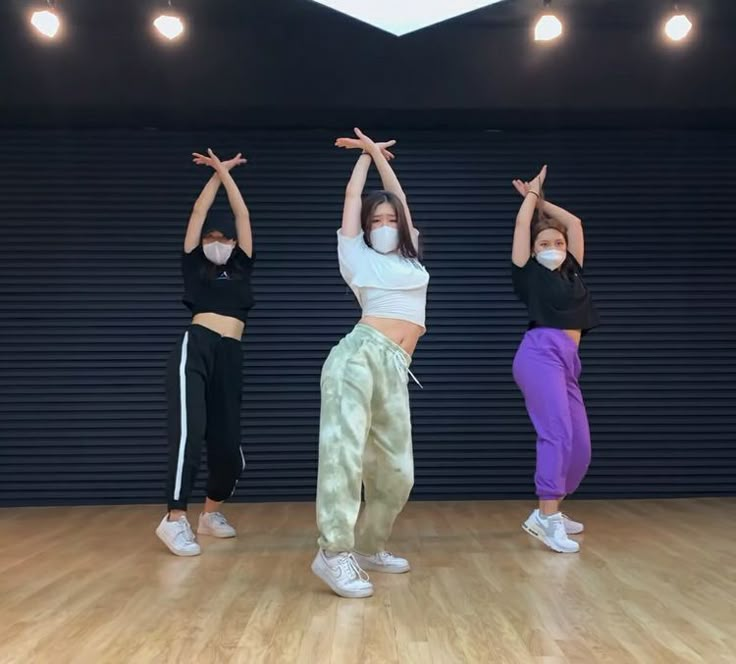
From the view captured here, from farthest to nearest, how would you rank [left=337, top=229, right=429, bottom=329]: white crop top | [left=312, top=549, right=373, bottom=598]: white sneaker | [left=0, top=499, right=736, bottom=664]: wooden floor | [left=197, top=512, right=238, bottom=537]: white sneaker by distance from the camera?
[left=197, top=512, right=238, bottom=537]: white sneaker < [left=337, top=229, right=429, bottom=329]: white crop top < [left=312, top=549, right=373, bottom=598]: white sneaker < [left=0, top=499, right=736, bottom=664]: wooden floor

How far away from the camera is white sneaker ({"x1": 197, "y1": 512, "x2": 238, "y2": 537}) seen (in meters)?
3.85

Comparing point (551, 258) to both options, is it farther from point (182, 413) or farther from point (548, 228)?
point (182, 413)

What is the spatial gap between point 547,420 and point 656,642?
4.82 feet

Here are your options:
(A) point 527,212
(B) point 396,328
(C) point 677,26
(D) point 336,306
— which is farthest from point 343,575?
(C) point 677,26

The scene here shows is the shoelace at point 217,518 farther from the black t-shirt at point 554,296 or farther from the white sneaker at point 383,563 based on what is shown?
the black t-shirt at point 554,296

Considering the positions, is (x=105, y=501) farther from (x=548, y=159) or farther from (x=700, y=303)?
(x=700, y=303)

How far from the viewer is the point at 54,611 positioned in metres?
2.51

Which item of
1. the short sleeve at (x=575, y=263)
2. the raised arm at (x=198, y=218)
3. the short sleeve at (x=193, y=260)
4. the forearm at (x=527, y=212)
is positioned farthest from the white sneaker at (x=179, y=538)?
the short sleeve at (x=575, y=263)

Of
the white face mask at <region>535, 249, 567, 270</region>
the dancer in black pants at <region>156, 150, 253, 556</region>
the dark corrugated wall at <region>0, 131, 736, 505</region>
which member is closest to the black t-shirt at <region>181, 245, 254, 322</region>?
the dancer in black pants at <region>156, 150, 253, 556</region>

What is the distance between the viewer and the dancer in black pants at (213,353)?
11.7 ft

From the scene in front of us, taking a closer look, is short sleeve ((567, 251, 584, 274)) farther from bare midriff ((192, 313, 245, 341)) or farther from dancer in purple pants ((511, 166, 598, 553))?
bare midriff ((192, 313, 245, 341))

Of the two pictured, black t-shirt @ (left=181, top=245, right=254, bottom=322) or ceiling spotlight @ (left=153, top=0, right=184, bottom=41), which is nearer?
black t-shirt @ (left=181, top=245, right=254, bottom=322)

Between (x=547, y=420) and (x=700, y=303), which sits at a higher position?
(x=700, y=303)

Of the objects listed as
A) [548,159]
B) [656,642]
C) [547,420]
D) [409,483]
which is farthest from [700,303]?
[656,642]
